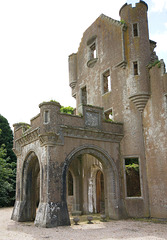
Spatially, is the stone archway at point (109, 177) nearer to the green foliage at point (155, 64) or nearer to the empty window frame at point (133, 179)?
the empty window frame at point (133, 179)

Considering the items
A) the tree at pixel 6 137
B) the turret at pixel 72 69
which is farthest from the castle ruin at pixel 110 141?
the tree at pixel 6 137

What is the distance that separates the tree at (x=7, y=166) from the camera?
2662 cm

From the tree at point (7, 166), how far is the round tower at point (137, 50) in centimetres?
1697

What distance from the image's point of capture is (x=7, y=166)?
2877 cm

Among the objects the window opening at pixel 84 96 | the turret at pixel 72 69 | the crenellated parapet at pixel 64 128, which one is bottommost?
the crenellated parapet at pixel 64 128

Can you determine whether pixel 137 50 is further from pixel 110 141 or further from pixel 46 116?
pixel 46 116

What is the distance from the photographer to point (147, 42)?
16516mm

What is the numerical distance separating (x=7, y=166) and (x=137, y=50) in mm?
19952

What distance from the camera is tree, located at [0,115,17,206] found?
26625 millimetres

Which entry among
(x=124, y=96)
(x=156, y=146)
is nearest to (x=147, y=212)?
(x=156, y=146)

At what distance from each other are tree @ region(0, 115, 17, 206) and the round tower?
668 inches

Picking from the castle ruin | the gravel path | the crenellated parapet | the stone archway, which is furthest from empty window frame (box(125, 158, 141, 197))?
the gravel path

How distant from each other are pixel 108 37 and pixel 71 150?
30.5 feet

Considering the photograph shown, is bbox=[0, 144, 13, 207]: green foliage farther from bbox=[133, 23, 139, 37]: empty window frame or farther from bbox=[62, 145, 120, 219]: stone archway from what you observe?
bbox=[133, 23, 139, 37]: empty window frame
